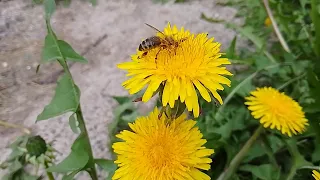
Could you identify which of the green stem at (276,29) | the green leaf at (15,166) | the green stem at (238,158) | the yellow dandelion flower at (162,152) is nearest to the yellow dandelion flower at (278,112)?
the green stem at (238,158)

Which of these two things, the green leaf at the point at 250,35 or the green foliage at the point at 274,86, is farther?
the green leaf at the point at 250,35

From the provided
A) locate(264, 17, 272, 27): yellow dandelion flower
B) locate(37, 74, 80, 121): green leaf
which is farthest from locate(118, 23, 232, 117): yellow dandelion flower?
locate(264, 17, 272, 27): yellow dandelion flower

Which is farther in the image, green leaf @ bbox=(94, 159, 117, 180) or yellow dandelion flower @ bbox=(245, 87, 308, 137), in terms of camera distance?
yellow dandelion flower @ bbox=(245, 87, 308, 137)

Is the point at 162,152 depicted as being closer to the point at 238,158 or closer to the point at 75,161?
the point at 75,161

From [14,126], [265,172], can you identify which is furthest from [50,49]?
[265,172]

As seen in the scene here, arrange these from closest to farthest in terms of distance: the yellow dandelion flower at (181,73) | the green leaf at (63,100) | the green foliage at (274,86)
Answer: the yellow dandelion flower at (181,73), the green leaf at (63,100), the green foliage at (274,86)

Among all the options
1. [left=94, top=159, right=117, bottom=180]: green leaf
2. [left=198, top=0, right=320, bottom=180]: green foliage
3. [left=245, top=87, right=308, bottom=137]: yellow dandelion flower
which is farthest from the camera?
[left=198, top=0, right=320, bottom=180]: green foliage

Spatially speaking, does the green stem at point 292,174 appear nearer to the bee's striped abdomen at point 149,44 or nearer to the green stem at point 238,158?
the green stem at point 238,158

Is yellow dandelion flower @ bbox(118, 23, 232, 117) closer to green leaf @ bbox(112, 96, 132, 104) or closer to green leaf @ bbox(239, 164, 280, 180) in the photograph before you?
green leaf @ bbox(239, 164, 280, 180)
